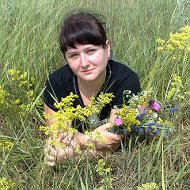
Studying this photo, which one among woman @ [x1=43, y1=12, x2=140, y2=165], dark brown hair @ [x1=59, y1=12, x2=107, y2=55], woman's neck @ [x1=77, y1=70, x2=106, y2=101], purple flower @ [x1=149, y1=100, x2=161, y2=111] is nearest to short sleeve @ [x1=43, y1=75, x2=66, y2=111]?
woman @ [x1=43, y1=12, x2=140, y2=165]

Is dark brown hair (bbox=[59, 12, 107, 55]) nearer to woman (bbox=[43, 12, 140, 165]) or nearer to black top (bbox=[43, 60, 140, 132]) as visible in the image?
woman (bbox=[43, 12, 140, 165])

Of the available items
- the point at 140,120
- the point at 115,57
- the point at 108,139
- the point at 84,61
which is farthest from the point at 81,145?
the point at 115,57

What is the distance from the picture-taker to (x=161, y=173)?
1425 millimetres

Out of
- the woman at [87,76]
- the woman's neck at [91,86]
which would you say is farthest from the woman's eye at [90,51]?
the woman's neck at [91,86]

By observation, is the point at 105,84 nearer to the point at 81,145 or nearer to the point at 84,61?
the point at 84,61

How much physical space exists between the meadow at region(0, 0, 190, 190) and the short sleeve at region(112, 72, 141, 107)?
0.36 feet

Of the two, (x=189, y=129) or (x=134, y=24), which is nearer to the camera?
(x=189, y=129)

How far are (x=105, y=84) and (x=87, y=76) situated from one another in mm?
221

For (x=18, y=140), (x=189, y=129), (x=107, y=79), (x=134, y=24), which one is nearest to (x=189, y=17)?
(x=134, y=24)

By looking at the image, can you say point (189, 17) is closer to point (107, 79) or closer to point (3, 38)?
point (107, 79)

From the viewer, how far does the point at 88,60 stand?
5.80 feet

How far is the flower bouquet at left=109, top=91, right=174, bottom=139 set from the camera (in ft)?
4.90

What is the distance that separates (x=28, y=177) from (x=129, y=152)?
1.43 feet

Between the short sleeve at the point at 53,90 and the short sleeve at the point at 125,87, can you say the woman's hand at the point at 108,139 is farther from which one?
the short sleeve at the point at 53,90
